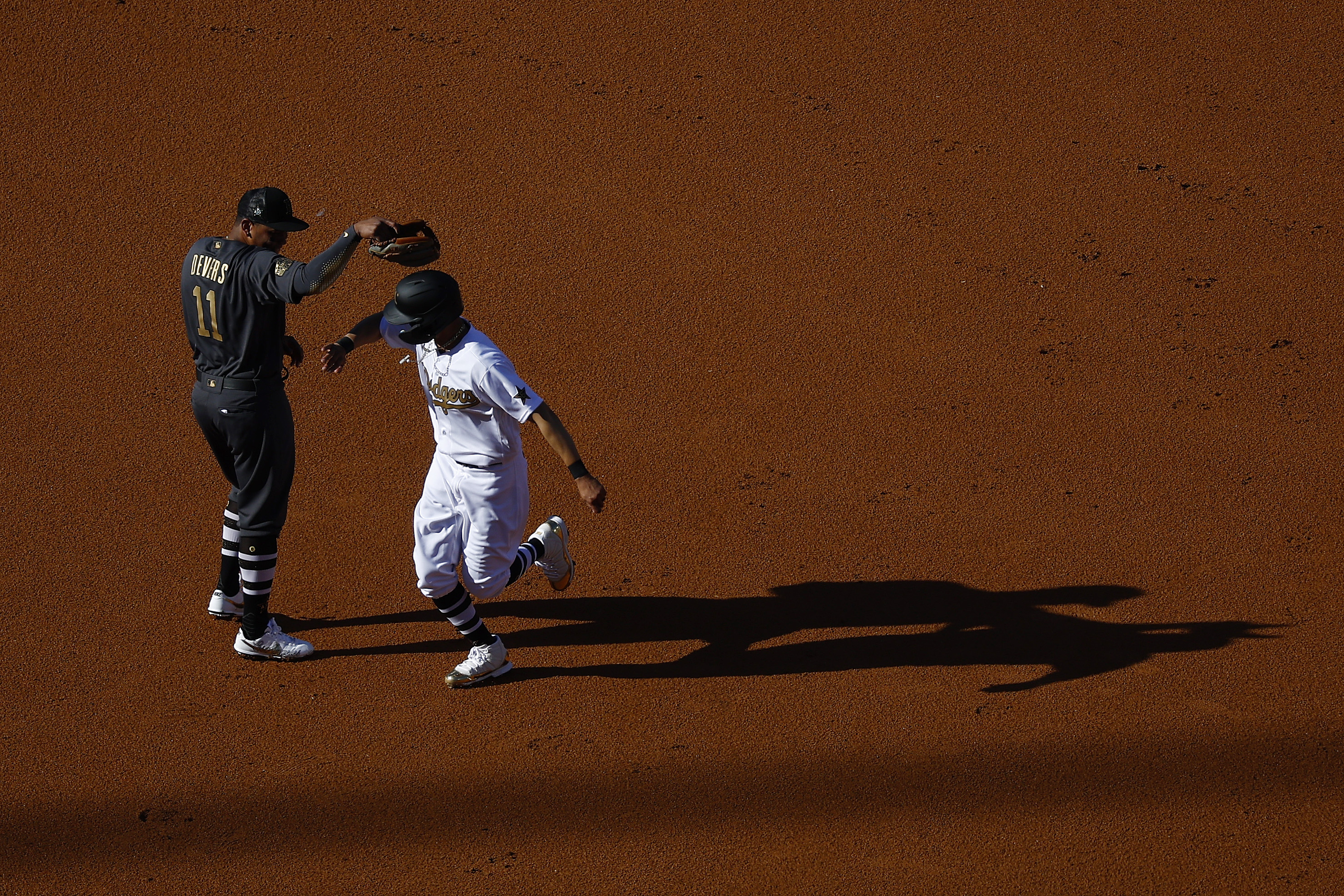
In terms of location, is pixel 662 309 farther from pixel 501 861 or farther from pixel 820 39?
pixel 501 861

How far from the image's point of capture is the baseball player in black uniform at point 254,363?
15.4 ft

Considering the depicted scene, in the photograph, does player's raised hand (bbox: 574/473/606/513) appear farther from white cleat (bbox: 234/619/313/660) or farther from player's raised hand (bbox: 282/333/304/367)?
white cleat (bbox: 234/619/313/660)

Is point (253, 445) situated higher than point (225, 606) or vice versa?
point (253, 445)

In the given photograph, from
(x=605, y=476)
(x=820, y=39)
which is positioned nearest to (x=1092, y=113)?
(x=820, y=39)

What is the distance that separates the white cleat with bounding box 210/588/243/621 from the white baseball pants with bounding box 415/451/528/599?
1.12 meters

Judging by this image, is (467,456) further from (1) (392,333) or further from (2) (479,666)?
(2) (479,666)

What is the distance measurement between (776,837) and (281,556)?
300 cm

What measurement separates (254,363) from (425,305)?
3.09 ft

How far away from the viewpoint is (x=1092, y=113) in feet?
28.0

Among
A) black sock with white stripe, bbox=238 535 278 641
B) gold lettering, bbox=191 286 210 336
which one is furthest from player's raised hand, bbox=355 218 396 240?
black sock with white stripe, bbox=238 535 278 641

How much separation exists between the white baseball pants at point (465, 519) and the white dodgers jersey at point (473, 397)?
0.07 meters

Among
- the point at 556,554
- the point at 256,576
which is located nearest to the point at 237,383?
the point at 256,576

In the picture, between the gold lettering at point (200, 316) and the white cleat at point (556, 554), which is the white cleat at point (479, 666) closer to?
the white cleat at point (556, 554)

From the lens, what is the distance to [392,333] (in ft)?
15.6
